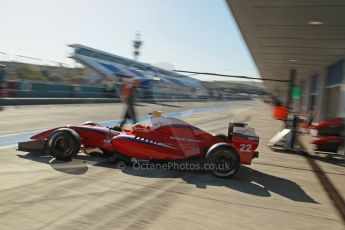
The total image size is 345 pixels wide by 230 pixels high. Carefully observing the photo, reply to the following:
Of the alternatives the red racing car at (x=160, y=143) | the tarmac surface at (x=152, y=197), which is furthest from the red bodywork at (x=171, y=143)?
the tarmac surface at (x=152, y=197)

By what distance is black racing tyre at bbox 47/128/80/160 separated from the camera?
723cm

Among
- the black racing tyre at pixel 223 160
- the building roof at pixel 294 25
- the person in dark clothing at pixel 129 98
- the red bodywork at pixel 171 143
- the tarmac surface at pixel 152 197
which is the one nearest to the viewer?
the tarmac surface at pixel 152 197

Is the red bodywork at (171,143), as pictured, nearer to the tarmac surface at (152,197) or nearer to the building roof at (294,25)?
the tarmac surface at (152,197)

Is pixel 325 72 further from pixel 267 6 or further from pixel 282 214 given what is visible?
pixel 282 214

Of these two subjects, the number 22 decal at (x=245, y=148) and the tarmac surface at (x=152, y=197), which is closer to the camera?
the tarmac surface at (x=152, y=197)

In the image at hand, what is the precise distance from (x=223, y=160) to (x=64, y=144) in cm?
293

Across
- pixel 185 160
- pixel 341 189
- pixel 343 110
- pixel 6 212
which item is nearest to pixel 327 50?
pixel 343 110

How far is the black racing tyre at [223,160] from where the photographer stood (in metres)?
6.89

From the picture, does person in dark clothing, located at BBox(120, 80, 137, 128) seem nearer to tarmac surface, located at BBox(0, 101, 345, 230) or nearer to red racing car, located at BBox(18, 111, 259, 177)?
tarmac surface, located at BBox(0, 101, 345, 230)

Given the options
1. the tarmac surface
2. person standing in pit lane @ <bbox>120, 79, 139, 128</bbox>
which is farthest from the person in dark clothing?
the tarmac surface

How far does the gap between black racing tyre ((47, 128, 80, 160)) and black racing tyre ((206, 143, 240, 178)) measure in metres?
2.45

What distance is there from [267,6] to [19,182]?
19.7ft

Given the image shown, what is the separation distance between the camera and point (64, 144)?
7293 mm

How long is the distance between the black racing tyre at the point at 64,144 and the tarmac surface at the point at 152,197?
153 mm
